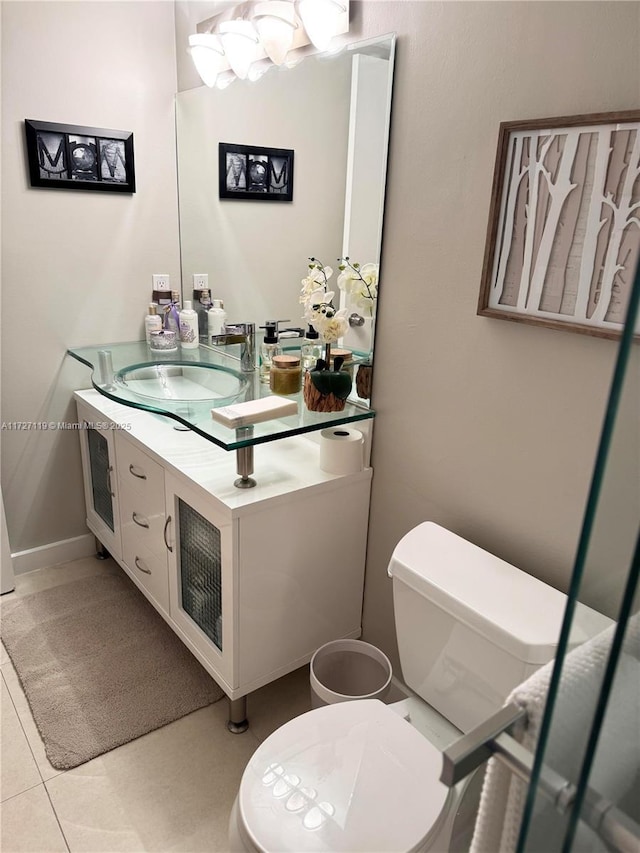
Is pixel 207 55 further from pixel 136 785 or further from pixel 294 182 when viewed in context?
pixel 136 785

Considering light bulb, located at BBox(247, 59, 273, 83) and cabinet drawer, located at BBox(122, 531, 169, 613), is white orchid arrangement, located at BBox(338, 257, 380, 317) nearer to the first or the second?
light bulb, located at BBox(247, 59, 273, 83)

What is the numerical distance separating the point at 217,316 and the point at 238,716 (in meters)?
1.37

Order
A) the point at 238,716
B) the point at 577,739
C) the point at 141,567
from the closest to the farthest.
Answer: the point at 577,739 < the point at 238,716 < the point at 141,567

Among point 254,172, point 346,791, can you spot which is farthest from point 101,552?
point 346,791

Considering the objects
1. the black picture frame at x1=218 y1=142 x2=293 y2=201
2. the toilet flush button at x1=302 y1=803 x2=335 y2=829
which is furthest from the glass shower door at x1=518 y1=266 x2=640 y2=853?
the black picture frame at x1=218 y1=142 x2=293 y2=201

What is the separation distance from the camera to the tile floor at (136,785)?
1500mm

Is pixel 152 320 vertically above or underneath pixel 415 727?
above

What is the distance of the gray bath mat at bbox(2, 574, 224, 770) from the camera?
70.3 inches

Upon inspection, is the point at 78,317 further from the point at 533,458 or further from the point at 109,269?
the point at 533,458

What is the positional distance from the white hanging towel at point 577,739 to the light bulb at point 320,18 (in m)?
1.51

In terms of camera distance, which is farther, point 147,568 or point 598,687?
point 147,568

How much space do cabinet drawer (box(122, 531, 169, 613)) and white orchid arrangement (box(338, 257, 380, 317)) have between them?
0.97 m

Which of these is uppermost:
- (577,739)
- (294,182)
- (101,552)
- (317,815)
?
(294,182)

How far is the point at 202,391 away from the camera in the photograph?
7.15 ft
